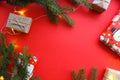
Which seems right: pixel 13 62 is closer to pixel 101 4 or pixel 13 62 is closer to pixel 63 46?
pixel 63 46

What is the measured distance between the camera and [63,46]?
205 centimetres

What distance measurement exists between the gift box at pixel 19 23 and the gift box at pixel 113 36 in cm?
58

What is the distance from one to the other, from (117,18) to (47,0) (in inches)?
23.1

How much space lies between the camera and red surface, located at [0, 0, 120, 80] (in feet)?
6.66

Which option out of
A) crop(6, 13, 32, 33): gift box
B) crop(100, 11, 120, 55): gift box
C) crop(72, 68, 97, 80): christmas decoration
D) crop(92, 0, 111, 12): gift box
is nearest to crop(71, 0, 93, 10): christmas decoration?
crop(92, 0, 111, 12): gift box

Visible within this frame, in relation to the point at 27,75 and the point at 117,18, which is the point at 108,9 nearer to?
the point at 117,18

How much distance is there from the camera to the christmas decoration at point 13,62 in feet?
5.79

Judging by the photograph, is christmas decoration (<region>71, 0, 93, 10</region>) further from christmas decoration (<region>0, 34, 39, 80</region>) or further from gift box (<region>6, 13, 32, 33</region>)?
christmas decoration (<region>0, 34, 39, 80</region>)

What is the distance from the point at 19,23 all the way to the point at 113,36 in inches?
28.5

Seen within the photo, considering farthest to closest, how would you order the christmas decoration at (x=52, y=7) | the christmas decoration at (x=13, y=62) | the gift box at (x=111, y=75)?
the gift box at (x=111, y=75)
the christmas decoration at (x=52, y=7)
the christmas decoration at (x=13, y=62)

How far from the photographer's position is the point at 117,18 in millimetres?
2043

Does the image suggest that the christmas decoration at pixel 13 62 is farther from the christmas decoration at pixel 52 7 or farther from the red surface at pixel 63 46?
the christmas decoration at pixel 52 7

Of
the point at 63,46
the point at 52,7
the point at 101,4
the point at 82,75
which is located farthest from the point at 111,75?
the point at 52,7

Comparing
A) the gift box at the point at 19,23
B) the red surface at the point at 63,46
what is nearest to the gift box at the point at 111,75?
the red surface at the point at 63,46
